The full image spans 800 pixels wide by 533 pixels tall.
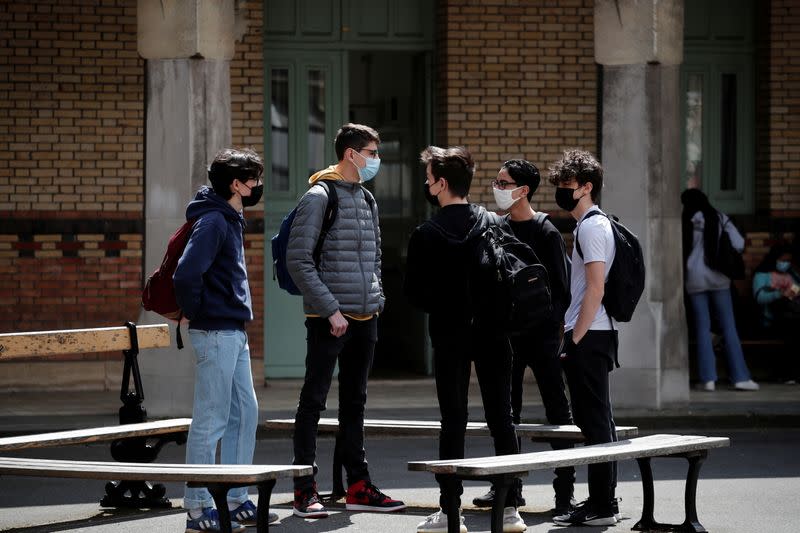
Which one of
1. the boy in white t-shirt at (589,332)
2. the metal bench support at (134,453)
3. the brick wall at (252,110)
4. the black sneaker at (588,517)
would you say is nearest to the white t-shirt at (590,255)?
the boy in white t-shirt at (589,332)

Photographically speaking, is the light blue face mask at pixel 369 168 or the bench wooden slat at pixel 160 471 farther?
the light blue face mask at pixel 369 168

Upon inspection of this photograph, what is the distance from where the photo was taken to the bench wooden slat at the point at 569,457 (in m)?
7.13

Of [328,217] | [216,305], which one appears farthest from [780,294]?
[216,305]

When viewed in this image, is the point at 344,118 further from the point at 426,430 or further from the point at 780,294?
the point at 426,430

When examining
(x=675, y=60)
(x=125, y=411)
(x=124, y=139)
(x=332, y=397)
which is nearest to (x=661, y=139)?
(x=675, y=60)

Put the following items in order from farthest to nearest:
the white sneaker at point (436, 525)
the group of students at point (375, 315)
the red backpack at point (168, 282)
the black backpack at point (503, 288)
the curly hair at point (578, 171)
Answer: the curly hair at point (578, 171), the red backpack at point (168, 282), the white sneaker at point (436, 525), the group of students at point (375, 315), the black backpack at point (503, 288)

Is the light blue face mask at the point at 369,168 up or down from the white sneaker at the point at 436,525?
up

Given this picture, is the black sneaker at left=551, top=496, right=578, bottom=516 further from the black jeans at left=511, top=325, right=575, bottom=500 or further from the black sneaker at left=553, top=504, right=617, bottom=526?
the black sneaker at left=553, top=504, right=617, bottom=526

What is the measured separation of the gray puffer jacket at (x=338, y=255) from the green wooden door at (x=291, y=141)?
21.7ft

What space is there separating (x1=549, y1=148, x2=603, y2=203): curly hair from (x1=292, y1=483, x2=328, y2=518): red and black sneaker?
2190 millimetres

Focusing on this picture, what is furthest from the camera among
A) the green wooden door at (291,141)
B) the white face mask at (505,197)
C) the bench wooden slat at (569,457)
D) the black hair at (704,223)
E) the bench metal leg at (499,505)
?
the green wooden door at (291,141)

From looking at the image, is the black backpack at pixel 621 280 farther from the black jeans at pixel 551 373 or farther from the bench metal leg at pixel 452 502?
the bench metal leg at pixel 452 502

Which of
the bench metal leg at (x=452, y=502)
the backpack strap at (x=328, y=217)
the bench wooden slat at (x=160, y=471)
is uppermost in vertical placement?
the backpack strap at (x=328, y=217)

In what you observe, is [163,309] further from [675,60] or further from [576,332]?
[675,60]
